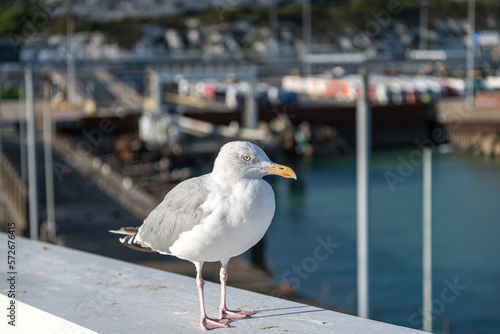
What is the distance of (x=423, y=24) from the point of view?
320 ft

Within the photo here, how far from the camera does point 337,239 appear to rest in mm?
27672

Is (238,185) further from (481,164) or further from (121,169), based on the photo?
(481,164)

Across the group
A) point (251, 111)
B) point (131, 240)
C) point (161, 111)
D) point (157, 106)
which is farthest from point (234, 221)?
point (251, 111)

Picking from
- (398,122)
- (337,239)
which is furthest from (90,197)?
(398,122)

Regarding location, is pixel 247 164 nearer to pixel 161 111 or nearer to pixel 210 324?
pixel 210 324

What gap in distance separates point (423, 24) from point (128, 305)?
97495 mm

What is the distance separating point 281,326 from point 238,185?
2.29ft

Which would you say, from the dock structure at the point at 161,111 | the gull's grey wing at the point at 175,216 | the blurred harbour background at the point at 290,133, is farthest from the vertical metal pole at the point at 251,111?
the gull's grey wing at the point at 175,216

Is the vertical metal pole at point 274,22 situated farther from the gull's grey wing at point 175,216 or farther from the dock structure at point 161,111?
the gull's grey wing at point 175,216

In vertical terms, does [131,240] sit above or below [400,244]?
above

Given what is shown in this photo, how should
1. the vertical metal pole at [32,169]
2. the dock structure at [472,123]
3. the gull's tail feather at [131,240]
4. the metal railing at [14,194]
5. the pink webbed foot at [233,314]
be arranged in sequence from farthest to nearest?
the dock structure at [472,123] < the metal railing at [14,194] < the vertical metal pole at [32,169] < the gull's tail feather at [131,240] < the pink webbed foot at [233,314]

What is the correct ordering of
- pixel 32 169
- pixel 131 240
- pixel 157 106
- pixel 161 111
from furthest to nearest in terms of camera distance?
1. pixel 161 111
2. pixel 157 106
3. pixel 32 169
4. pixel 131 240

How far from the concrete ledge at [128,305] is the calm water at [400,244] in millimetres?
14222

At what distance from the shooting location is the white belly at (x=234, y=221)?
3623 millimetres
